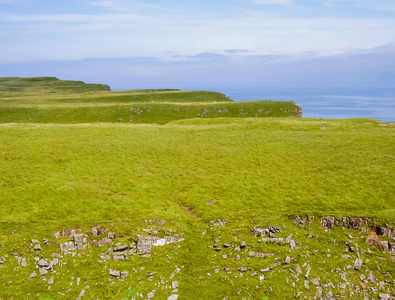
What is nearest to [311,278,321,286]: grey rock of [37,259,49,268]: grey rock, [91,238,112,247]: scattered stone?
A: [91,238,112,247]: scattered stone

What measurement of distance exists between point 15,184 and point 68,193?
8.22 metres

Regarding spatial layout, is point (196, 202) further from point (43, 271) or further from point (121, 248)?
point (43, 271)

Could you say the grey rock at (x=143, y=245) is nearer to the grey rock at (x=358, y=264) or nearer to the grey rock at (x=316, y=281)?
the grey rock at (x=316, y=281)

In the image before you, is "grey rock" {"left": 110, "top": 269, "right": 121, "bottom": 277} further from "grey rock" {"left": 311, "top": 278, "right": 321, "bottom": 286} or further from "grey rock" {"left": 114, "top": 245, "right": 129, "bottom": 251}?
"grey rock" {"left": 311, "top": 278, "right": 321, "bottom": 286}

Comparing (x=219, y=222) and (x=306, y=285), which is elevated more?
(x=219, y=222)

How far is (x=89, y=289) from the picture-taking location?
2434 cm

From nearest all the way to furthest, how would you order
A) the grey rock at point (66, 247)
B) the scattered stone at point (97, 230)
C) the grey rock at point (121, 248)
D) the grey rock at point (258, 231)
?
the grey rock at point (66, 247) < the grey rock at point (121, 248) < the scattered stone at point (97, 230) < the grey rock at point (258, 231)

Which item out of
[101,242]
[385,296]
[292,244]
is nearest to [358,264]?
[385,296]

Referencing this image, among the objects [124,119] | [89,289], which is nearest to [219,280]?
[89,289]

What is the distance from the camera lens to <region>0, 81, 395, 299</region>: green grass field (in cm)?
2519

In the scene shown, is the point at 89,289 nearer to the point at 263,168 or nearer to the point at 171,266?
the point at 171,266

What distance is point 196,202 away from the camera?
35.0 m

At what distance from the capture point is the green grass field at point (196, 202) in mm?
25188

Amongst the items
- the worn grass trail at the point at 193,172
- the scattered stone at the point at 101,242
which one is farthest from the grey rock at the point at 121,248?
the worn grass trail at the point at 193,172
